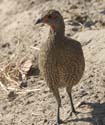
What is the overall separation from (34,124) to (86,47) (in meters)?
1.43

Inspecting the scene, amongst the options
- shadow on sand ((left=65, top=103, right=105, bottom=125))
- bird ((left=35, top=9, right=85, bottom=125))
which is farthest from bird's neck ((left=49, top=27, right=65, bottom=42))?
shadow on sand ((left=65, top=103, right=105, bottom=125))

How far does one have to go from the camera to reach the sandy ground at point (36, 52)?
599 cm

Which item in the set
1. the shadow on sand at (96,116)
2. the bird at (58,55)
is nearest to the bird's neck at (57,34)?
the bird at (58,55)

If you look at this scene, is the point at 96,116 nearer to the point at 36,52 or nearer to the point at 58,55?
the point at 58,55

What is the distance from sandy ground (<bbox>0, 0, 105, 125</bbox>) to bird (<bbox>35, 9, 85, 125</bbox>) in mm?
546

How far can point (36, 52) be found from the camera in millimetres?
7109

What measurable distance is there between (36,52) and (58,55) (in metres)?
1.76

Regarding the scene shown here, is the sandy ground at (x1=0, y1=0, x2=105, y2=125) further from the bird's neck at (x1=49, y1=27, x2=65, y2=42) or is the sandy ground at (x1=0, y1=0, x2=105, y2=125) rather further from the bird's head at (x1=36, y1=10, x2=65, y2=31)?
the bird's head at (x1=36, y1=10, x2=65, y2=31)

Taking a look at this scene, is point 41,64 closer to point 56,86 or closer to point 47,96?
point 56,86

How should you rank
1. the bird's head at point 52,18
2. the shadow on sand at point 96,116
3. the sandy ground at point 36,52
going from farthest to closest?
the sandy ground at point 36,52 < the shadow on sand at point 96,116 < the bird's head at point 52,18

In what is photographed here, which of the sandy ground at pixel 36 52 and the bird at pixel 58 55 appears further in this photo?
the sandy ground at pixel 36 52

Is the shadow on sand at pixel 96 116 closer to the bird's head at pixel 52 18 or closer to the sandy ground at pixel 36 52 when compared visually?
the sandy ground at pixel 36 52

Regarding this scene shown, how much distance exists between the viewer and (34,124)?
5895 mm

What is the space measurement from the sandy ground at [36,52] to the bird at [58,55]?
55 centimetres
